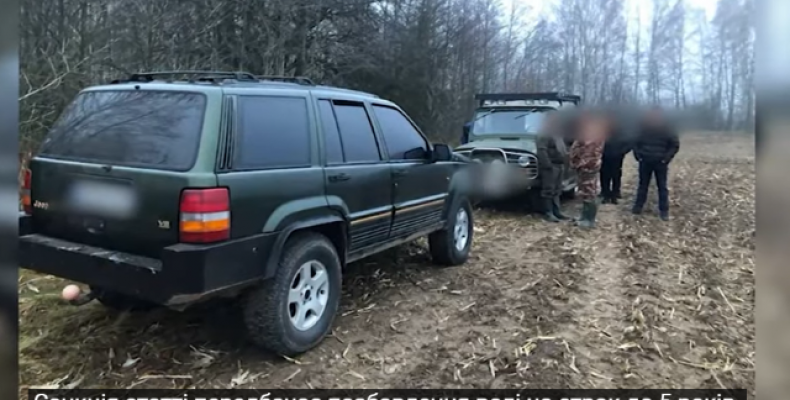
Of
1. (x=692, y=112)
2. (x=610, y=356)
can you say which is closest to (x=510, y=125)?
(x=692, y=112)

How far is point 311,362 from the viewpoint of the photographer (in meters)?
2.91

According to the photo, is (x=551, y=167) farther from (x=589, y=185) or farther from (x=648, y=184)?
(x=648, y=184)

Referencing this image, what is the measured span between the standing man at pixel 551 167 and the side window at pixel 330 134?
11.2ft

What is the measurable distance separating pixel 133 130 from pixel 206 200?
0.63 metres

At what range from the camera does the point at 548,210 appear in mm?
6828

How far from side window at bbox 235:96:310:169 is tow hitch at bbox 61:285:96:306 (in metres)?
1.31

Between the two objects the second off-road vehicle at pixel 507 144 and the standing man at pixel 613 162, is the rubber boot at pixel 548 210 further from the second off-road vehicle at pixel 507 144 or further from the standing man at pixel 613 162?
the standing man at pixel 613 162

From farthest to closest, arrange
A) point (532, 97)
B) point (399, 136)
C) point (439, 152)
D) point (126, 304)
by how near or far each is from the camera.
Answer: point (532, 97)
point (439, 152)
point (399, 136)
point (126, 304)

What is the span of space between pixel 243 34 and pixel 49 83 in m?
2.73

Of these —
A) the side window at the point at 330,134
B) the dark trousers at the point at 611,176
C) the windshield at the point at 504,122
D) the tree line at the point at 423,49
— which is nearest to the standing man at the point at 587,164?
the dark trousers at the point at 611,176

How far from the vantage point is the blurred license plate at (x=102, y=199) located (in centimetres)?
250

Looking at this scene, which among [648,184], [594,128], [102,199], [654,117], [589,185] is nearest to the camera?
[102,199]

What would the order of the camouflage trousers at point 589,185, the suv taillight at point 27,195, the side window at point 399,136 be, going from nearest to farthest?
the suv taillight at point 27,195
the side window at point 399,136
the camouflage trousers at point 589,185

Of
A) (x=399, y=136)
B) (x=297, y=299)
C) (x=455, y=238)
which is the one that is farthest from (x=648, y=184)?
(x=297, y=299)
